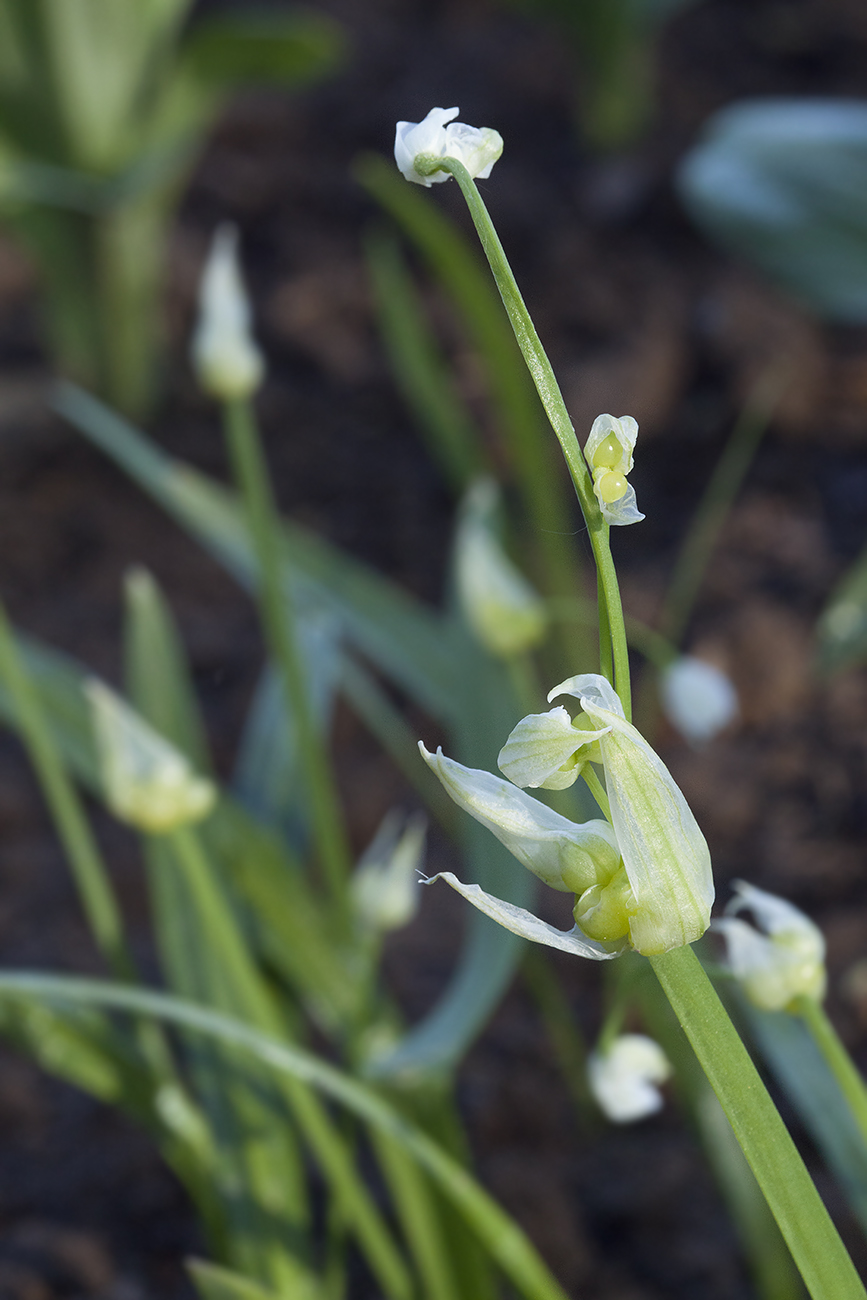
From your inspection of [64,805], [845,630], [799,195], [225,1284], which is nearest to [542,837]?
[225,1284]

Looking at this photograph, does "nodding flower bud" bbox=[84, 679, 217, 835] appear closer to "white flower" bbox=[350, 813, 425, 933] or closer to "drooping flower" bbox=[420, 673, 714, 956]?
"white flower" bbox=[350, 813, 425, 933]

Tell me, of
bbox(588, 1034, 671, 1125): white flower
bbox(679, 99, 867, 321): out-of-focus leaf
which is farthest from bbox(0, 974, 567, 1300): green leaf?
bbox(679, 99, 867, 321): out-of-focus leaf

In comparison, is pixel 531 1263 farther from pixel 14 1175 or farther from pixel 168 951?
pixel 14 1175

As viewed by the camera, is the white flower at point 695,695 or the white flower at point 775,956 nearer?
the white flower at point 775,956

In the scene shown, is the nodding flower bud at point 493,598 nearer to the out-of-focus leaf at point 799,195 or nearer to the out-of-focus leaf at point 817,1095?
the out-of-focus leaf at point 817,1095

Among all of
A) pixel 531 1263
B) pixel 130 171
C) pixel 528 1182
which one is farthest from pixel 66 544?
pixel 531 1263

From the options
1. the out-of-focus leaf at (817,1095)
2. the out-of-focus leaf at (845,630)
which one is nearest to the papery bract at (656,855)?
the out-of-focus leaf at (817,1095)
